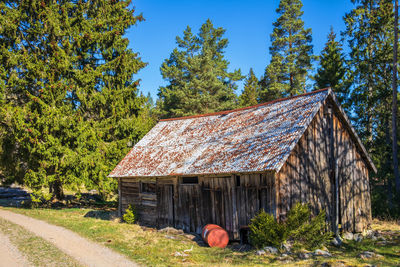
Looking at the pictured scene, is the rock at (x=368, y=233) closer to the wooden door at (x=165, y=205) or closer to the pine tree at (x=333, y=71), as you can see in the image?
the wooden door at (x=165, y=205)

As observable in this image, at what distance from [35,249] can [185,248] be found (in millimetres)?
5608

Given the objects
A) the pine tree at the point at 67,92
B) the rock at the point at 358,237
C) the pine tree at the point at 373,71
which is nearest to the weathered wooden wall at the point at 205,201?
the rock at the point at 358,237

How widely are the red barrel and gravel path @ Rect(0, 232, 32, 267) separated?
658 cm

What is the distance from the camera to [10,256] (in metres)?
10.9

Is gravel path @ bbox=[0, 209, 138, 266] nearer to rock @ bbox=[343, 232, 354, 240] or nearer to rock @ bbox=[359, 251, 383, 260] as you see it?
rock @ bbox=[359, 251, 383, 260]

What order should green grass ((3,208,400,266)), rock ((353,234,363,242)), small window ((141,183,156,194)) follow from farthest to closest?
small window ((141,183,156,194)), rock ((353,234,363,242)), green grass ((3,208,400,266))

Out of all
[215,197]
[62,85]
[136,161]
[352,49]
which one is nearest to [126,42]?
[62,85]

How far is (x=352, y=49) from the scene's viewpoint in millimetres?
28250

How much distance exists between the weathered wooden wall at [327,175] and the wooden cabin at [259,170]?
44 mm

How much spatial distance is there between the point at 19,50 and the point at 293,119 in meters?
19.7

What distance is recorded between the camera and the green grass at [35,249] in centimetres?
1037

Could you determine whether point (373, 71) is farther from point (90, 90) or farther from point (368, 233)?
point (90, 90)

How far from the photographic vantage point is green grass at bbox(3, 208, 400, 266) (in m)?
10.5

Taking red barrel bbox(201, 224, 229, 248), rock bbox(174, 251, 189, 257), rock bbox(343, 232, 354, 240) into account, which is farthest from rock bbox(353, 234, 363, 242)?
rock bbox(174, 251, 189, 257)
